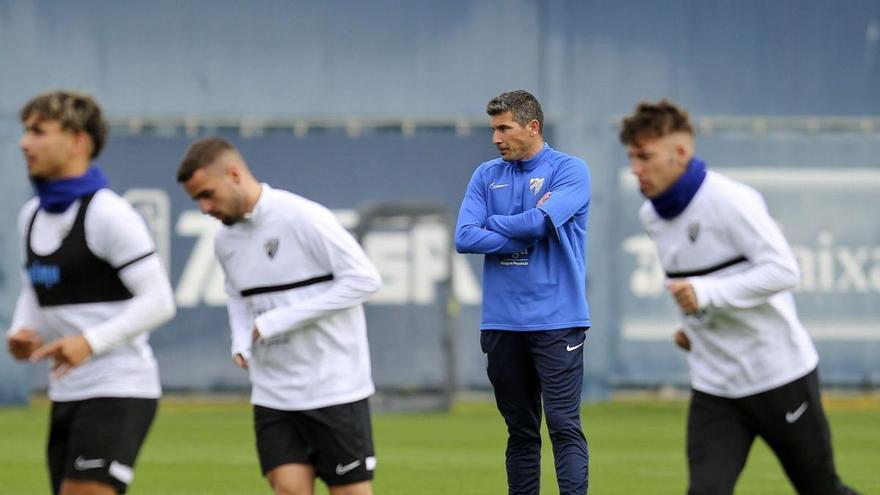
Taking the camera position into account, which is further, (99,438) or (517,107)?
(517,107)

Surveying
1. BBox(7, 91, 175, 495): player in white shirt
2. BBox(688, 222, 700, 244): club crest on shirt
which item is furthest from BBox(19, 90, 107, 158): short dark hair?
BBox(688, 222, 700, 244): club crest on shirt

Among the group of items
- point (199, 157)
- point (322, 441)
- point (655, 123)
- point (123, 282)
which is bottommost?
point (322, 441)

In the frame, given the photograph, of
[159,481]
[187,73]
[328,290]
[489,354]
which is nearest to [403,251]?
[187,73]

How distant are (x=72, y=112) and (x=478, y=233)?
9.71 ft

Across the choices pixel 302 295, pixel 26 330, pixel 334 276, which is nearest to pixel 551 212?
pixel 334 276

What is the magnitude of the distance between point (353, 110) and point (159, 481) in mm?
9535

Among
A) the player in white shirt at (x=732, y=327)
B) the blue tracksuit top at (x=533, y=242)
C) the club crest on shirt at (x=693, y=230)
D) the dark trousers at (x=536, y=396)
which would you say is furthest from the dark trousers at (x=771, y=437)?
the blue tracksuit top at (x=533, y=242)

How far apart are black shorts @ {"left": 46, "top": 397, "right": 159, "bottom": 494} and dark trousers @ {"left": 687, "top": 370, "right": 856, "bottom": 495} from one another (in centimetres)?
226

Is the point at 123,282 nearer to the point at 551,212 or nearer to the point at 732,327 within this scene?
the point at 732,327

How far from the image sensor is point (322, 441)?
6996mm

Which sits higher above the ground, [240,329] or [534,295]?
[240,329]

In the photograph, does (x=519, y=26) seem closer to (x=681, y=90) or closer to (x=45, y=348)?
(x=681, y=90)

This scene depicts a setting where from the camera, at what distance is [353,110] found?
21062mm

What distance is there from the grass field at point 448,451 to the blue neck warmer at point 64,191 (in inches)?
216
